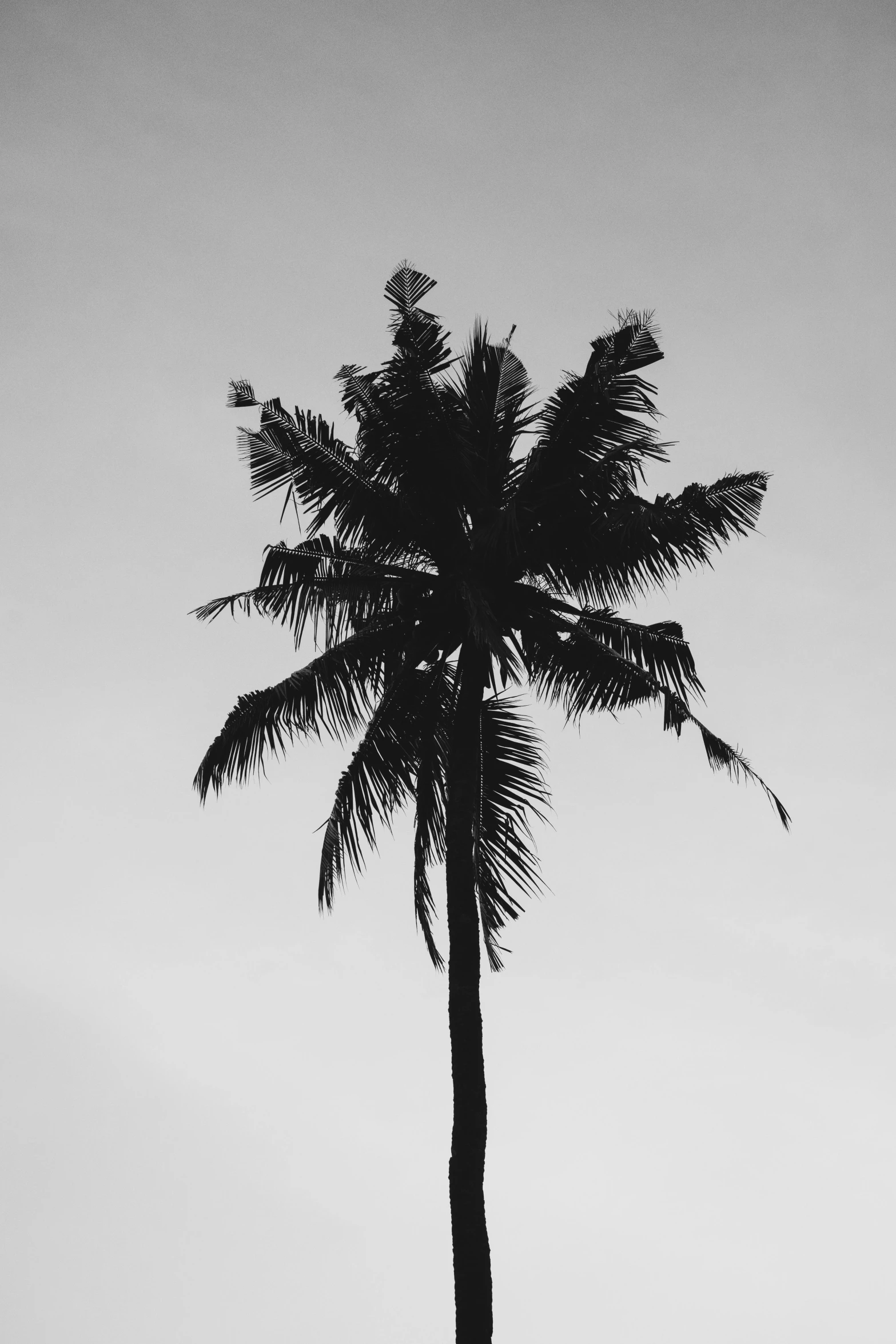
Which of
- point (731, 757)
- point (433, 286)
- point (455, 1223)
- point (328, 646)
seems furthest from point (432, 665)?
point (455, 1223)

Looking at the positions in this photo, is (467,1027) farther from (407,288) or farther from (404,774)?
(407,288)

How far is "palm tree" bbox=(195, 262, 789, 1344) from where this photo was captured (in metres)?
12.5

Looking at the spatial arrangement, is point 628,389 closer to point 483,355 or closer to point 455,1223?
point 483,355

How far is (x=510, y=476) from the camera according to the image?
529 inches

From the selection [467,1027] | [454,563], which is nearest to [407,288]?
[454,563]

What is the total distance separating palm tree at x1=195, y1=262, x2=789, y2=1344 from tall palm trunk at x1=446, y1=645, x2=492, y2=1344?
0.06 metres

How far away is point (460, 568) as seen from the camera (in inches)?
493

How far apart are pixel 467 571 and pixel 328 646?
203cm

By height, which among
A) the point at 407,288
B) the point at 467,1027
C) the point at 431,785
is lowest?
the point at 467,1027

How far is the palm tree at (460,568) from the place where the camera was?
41.0 ft

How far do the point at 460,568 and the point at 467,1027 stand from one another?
487 cm

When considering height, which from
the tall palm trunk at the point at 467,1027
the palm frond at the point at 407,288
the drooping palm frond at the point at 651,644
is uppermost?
the palm frond at the point at 407,288

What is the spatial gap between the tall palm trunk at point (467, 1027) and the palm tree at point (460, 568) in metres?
0.06

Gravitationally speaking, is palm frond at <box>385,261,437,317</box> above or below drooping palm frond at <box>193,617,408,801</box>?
above
